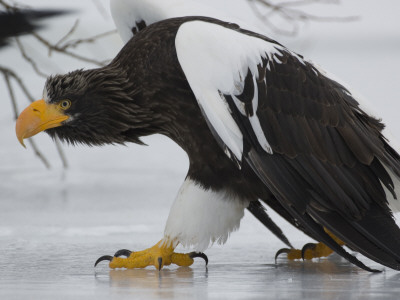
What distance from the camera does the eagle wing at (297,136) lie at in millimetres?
3477

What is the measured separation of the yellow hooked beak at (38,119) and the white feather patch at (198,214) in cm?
66

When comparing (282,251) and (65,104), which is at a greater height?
(65,104)

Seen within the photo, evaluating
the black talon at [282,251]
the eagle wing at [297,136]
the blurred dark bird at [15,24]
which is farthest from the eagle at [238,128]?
the blurred dark bird at [15,24]

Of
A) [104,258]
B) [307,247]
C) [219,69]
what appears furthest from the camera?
[307,247]

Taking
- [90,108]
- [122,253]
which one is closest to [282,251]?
[122,253]

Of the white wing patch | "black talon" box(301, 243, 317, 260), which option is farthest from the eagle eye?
"black talon" box(301, 243, 317, 260)

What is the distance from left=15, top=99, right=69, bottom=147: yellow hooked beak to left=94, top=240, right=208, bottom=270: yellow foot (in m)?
0.66

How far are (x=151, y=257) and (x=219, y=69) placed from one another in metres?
0.87

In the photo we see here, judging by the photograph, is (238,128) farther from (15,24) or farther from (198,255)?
(15,24)

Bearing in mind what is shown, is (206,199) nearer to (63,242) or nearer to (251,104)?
(251,104)

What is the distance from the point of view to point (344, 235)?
3441mm

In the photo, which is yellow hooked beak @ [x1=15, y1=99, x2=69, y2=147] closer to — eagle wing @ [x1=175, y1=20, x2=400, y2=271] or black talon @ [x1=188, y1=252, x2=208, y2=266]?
eagle wing @ [x1=175, y1=20, x2=400, y2=271]

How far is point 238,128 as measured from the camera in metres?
Answer: 3.58

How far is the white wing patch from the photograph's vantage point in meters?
A: 3.53
